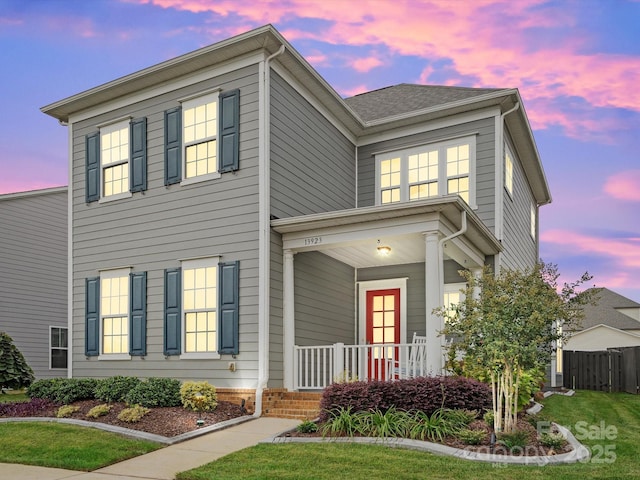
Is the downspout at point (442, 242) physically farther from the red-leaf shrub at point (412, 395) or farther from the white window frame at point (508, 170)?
the white window frame at point (508, 170)

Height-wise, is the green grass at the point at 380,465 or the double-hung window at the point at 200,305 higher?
the double-hung window at the point at 200,305

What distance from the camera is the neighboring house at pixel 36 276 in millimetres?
18656

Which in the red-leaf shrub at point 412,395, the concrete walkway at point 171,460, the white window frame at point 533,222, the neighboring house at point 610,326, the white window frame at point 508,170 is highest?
the white window frame at point 508,170

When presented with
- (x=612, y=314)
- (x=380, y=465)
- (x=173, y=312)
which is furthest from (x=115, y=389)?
(x=612, y=314)

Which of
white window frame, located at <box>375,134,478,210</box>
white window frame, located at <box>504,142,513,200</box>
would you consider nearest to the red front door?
white window frame, located at <box>375,134,478,210</box>

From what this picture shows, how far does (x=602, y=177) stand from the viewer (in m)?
20.0

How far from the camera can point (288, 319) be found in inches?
453

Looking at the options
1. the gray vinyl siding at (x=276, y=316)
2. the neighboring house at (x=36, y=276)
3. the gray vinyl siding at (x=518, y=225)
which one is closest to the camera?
the gray vinyl siding at (x=276, y=316)

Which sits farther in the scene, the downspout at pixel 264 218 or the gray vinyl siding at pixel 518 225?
the gray vinyl siding at pixel 518 225

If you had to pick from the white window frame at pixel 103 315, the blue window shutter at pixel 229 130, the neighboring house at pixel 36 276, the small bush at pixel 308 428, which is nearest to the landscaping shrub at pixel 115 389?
the white window frame at pixel 103 315

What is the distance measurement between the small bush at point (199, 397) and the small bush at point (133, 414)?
28.6 inches

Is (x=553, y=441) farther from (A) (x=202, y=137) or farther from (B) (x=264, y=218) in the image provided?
(A) (x=202, y=137)

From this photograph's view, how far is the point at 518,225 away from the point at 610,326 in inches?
1333

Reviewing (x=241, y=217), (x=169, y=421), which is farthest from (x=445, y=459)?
(x=241, y=217)
